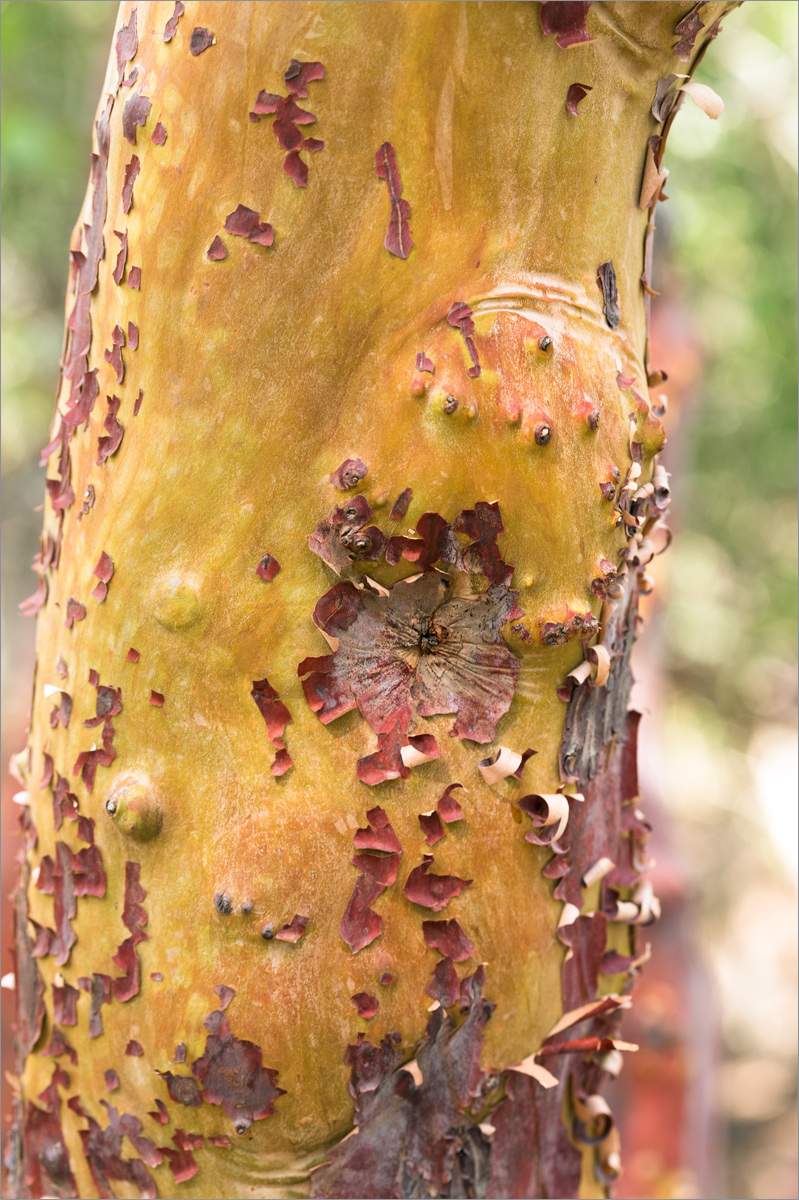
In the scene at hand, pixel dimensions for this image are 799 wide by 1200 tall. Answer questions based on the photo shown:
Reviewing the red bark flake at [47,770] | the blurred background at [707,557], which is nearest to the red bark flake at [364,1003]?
the red bark flake at [47,770]

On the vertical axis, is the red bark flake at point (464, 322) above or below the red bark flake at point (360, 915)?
above

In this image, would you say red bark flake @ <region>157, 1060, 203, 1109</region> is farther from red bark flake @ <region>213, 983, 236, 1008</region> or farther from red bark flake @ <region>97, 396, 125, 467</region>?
red bark flake @ <region>97, 396, 125, 467</region>

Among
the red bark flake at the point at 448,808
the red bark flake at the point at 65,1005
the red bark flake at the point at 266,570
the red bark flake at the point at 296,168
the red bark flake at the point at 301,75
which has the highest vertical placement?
the red bark flake at the point at 301,75

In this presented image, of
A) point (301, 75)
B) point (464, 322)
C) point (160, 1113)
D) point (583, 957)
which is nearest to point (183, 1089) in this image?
point (160, 1113)

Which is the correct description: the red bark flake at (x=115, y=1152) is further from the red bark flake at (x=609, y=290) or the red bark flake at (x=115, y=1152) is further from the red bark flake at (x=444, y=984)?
the red bark flake at (x=609, y=290)

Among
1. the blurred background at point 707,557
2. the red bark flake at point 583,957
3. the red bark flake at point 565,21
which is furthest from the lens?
the blurred background at point 707,557

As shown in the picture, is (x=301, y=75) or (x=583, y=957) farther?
(x=583, y=957)

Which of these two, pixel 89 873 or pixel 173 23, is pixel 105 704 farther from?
pixel 173 23
